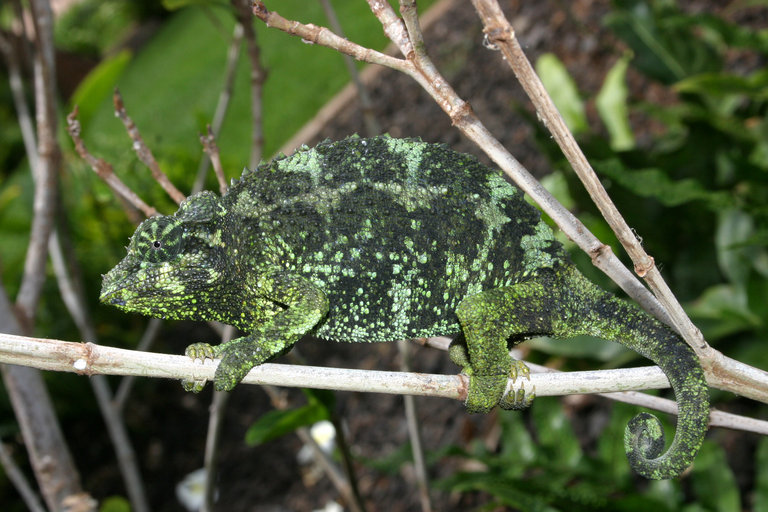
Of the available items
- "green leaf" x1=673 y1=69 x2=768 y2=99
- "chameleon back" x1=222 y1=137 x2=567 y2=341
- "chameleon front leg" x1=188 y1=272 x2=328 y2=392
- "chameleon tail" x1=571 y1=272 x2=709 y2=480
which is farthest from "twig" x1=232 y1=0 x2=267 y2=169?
"green leaf" x1=673 y1=69 x2=768 y2=99

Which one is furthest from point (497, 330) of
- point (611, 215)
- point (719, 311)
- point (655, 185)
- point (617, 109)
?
point (617, 109)

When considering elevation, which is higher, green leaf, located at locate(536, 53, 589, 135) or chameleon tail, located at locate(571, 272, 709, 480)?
green leaf, located at locate(536, 53, 589, 135)

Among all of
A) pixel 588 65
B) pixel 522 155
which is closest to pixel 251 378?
pixel 522 155

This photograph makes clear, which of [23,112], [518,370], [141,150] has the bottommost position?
[518,370]

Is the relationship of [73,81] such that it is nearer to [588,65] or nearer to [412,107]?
[412,107]

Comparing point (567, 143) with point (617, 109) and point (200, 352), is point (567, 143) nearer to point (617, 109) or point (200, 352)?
point (200, 352)

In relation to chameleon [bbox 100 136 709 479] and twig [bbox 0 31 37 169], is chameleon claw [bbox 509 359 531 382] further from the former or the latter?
twig [bbox 0 31 37 169]

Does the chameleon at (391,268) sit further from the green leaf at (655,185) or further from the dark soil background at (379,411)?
the dark soil background at (379,411)
